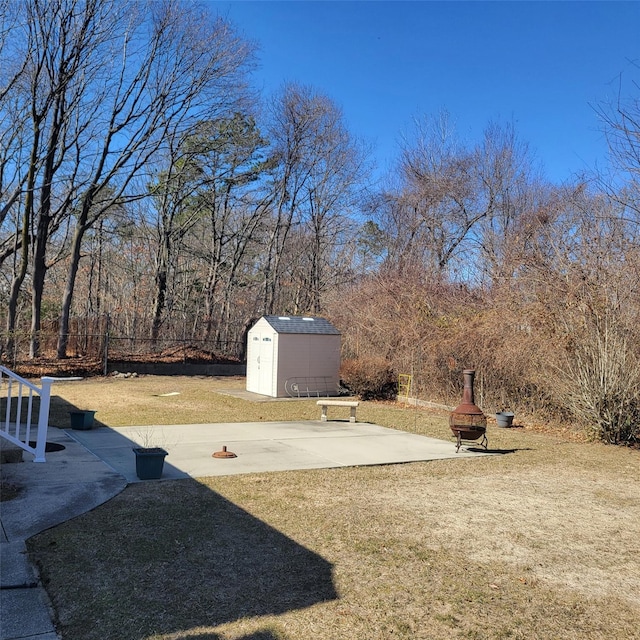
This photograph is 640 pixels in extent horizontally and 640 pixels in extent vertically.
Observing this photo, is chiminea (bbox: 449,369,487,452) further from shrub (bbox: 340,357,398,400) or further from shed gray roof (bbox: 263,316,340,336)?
shed gray roof (bbox: 263,316,340,336)

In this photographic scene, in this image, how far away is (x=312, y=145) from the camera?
92.8 ft

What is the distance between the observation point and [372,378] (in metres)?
17.0

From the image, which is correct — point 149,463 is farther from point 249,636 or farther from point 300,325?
point 300,325

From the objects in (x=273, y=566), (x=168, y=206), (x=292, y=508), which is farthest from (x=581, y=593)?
(x=168, y=206)

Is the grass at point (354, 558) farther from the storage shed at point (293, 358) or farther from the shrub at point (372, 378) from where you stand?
the storage shed at point (293, 358)

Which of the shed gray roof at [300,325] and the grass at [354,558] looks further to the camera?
the shed gray roof at [300,325]

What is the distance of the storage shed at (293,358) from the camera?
1688 centimetres

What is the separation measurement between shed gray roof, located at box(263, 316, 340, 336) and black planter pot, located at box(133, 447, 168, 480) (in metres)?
10.3

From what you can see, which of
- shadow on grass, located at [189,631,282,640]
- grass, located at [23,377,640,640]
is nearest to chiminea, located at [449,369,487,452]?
grass, located at [23,377,640,640]

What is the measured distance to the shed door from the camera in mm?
16969

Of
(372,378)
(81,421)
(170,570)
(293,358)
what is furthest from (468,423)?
(293,358)

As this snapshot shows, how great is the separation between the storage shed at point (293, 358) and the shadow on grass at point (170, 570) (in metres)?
11.3

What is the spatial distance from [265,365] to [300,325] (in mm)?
1631

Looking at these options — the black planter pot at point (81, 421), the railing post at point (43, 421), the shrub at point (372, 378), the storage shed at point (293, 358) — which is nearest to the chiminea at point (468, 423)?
the railing post at point (43, 421)
